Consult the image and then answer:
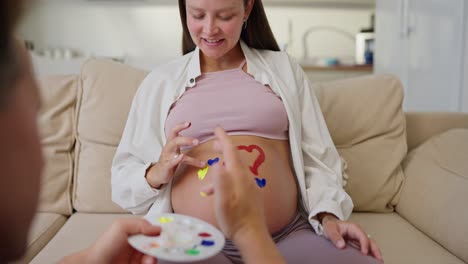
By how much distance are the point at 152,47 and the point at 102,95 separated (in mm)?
2704

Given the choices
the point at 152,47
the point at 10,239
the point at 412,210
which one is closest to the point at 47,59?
the point at 152,47

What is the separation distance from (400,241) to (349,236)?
37cm

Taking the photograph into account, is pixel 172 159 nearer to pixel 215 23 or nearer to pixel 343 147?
pixel 215 23

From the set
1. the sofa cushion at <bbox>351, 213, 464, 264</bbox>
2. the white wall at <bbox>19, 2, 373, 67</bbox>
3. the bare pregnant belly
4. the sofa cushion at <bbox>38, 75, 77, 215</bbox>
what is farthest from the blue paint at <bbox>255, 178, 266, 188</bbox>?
the white wall at <bbox>19, 2, 373, 67</bbox>

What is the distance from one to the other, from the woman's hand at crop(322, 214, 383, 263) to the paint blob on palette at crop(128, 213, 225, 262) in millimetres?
383

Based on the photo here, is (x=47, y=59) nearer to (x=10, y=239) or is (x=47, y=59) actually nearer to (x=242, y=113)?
(x=242, y=113)

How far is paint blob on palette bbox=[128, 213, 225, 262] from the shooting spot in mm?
715

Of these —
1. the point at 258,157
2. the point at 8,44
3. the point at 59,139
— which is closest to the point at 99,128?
the point at 59,139

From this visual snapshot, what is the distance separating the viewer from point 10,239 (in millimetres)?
427

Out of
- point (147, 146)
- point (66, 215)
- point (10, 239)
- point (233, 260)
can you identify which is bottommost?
point (66, 215)

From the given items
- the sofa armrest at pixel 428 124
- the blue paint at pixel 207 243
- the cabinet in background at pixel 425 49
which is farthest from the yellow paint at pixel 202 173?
the cabinet in background at pixel 425 49

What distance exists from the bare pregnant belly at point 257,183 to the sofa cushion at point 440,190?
1.50ft

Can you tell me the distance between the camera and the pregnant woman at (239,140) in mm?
1136

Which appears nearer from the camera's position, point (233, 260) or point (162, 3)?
point (233, 260)
